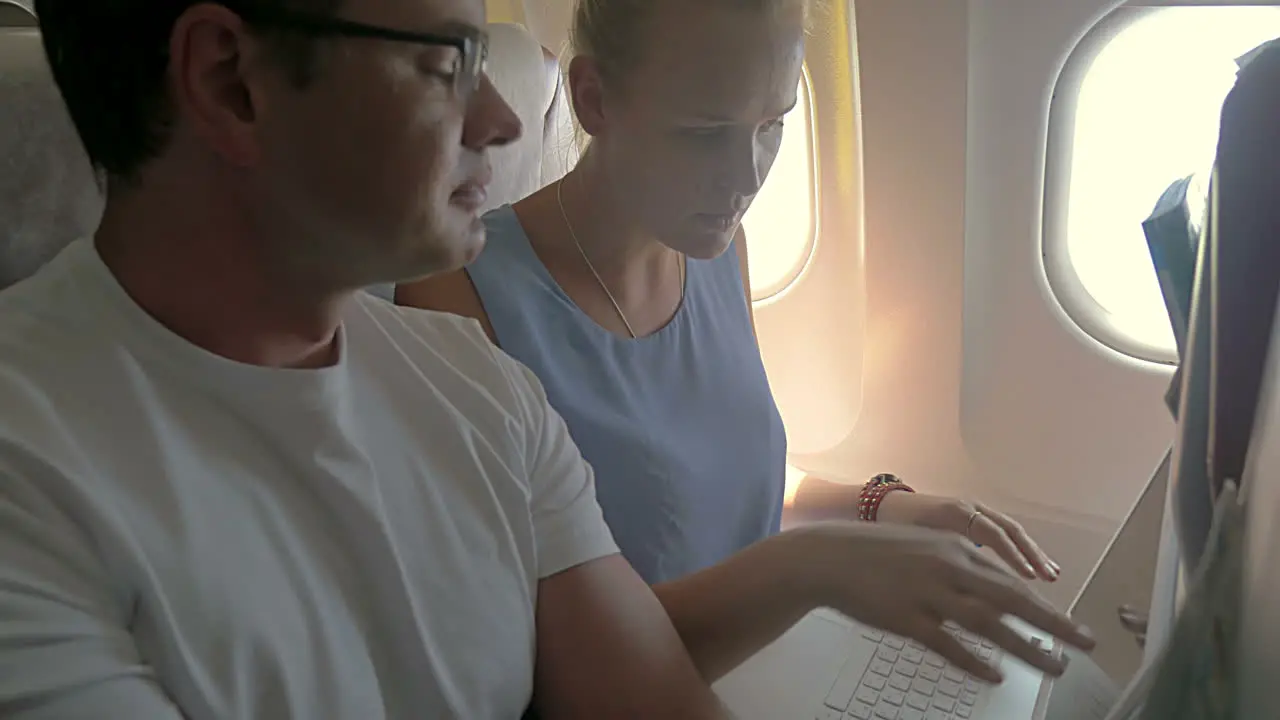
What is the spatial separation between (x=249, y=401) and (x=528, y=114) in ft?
2.83

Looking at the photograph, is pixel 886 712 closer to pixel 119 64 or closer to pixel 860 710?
pixel 860 710

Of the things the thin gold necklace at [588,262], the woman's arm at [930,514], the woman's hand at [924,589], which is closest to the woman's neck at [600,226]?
the thin gold necklace at [588,262]

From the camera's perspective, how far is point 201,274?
629 millimetres

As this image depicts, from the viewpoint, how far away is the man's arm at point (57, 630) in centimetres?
47

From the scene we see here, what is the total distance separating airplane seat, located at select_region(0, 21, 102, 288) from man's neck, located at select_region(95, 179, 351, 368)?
14 cm

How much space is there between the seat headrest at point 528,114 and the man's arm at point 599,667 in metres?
0.66

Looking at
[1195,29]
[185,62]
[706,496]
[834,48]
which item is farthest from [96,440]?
[1195,29]

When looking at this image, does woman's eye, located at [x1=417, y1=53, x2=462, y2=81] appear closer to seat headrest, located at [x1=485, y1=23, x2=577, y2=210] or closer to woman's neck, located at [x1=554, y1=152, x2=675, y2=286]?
woman's neck, located at [x1=554, y1=152, x2=675, y2=286]

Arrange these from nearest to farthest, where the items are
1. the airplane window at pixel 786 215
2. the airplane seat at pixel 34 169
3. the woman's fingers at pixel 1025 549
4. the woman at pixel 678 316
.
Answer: the airplane seat at pixel 34 169 → the woman at pixel 678 316 → the woman's fingers at pixel 1025 549 → the airplane window at pixel 786 215

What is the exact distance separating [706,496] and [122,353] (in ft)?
2.35

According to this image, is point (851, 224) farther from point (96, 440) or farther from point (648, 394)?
point (96, 440)

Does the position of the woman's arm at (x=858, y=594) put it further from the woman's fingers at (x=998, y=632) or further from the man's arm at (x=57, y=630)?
the man's arm at (x=57, y=630)

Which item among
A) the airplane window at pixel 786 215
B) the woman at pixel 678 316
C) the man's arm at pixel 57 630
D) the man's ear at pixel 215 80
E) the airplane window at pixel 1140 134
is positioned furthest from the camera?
the airplane window at pixel 786 215

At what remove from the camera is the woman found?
2.89ft
